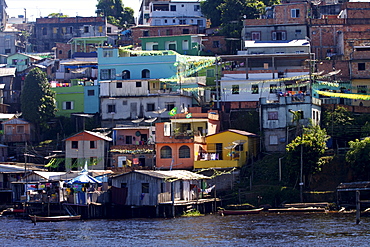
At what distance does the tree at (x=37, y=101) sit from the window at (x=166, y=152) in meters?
16.3

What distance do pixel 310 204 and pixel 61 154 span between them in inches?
1081

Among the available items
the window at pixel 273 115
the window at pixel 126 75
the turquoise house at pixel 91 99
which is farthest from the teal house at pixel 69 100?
the window at pixel 273 115

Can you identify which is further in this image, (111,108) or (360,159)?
(111,108)

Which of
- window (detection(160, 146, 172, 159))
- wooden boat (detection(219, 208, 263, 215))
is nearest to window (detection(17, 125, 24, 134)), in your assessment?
window (detection(160, 146, 172, 159))

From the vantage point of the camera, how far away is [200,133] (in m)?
76.8

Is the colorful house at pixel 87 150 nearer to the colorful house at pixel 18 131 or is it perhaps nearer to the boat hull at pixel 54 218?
the colorful house at pixel 18 131

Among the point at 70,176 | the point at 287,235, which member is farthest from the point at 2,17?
the point at 287,235

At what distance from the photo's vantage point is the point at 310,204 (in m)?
64.4

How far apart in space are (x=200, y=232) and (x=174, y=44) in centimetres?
4644

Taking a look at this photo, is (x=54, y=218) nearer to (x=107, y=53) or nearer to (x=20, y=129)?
(x=20, y=129)

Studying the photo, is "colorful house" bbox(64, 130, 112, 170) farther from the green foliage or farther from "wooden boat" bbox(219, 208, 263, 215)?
the green foliage

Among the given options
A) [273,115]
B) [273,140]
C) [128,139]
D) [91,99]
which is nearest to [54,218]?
[128,139]

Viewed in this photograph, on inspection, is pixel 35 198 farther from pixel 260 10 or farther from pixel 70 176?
pixel 260 10

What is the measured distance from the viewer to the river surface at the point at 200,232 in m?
51.3
